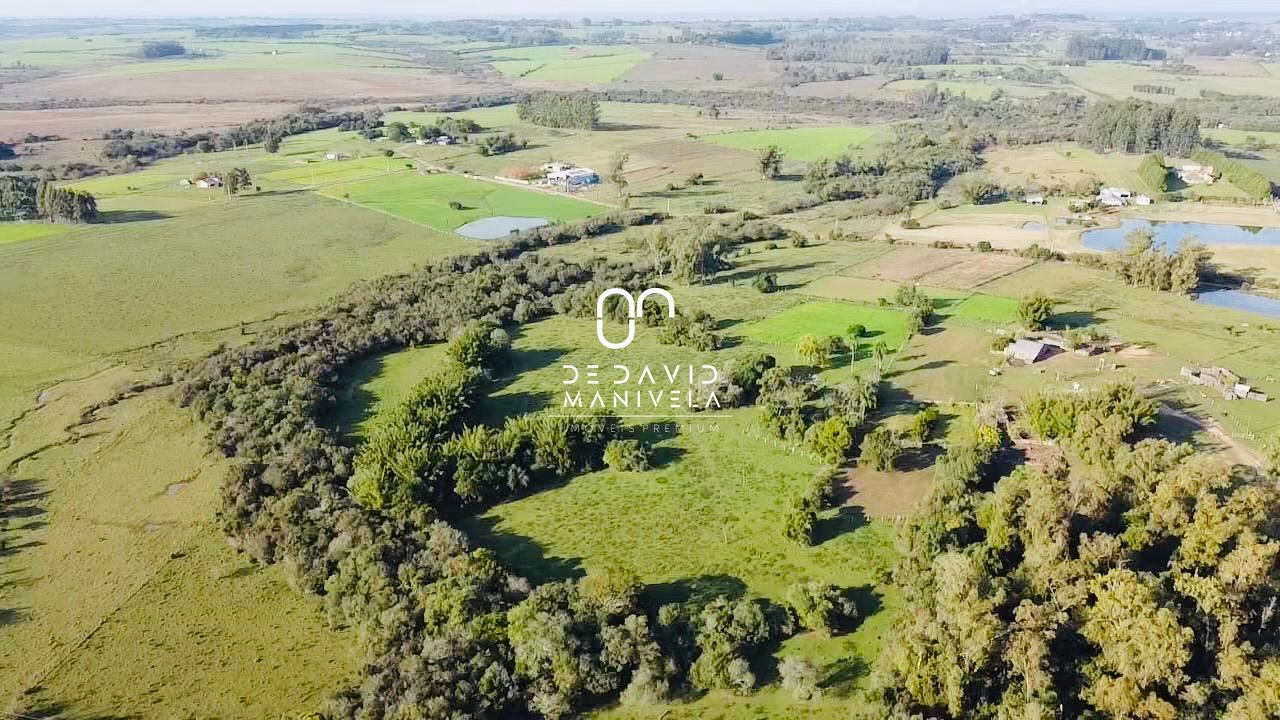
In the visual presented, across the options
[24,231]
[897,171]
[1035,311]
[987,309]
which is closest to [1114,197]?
[897,171]

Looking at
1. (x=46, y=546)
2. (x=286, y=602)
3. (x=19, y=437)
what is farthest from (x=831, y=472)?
(x=19, y=437)

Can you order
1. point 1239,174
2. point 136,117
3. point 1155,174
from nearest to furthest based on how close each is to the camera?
1. point 1155,174
2. point 1239,174
3. point 136,117

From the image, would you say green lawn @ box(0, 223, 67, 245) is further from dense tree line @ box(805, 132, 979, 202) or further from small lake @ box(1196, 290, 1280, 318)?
small lake @ box(1196, 290, 1280, 318)

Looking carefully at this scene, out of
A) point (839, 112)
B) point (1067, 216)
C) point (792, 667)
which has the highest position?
point (839, 112)

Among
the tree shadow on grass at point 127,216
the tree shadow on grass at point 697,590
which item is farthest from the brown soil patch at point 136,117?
the tree shadow on grass at point 697,590

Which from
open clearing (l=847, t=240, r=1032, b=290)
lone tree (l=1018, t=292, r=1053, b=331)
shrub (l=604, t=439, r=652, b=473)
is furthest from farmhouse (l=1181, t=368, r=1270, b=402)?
shrub (l=604, t=439, r=652, b=473)

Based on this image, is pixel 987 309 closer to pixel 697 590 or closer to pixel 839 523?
pixel 839 523

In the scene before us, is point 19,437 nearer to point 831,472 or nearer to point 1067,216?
point 831,472
